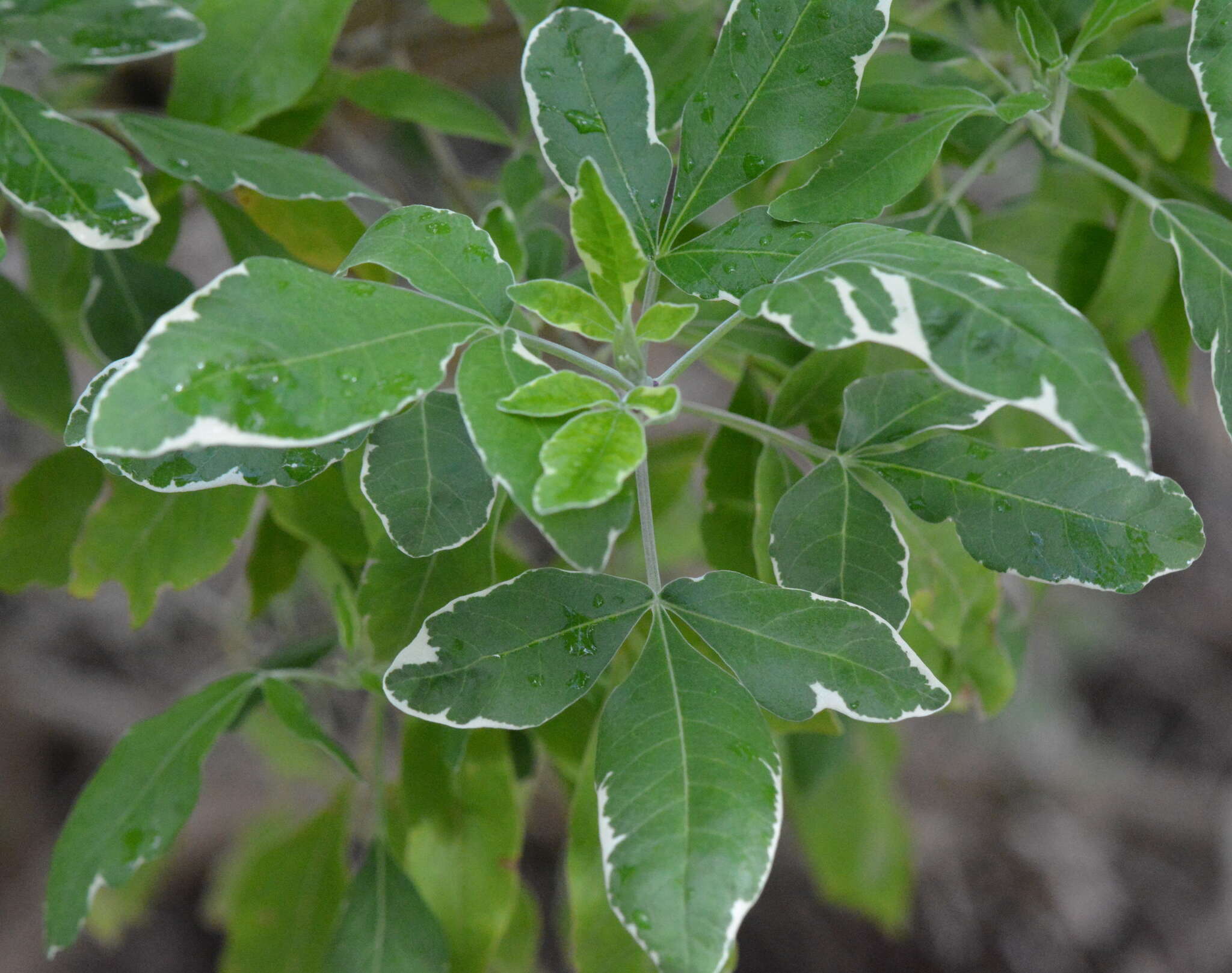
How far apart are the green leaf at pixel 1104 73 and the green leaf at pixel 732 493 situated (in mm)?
283

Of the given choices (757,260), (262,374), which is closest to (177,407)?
(262,374)

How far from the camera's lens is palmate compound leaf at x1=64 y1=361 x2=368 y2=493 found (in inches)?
21.6

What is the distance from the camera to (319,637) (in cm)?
93

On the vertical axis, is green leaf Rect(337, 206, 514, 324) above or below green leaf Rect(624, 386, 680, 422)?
above

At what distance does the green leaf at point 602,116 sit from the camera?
0.57 m

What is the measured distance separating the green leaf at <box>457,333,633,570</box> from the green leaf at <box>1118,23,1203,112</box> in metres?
0.56

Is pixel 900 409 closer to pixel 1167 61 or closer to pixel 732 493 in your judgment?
pixel 732 493

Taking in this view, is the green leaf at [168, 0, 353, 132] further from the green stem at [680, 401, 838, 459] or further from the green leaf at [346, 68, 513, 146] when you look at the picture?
the green stem at [680, 401, 838, 459]

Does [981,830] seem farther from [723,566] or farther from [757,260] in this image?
[757,260]

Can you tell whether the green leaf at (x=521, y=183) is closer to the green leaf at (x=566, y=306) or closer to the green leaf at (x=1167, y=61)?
the green leaf at (x=566, y=306)

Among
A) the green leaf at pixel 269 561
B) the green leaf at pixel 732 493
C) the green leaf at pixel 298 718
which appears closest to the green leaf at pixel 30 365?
the green leaf at pixel 269 561

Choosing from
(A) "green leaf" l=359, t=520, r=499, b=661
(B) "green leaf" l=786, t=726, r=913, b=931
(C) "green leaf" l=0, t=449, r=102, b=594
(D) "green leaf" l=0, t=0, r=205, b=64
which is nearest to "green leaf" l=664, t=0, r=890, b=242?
(A) "green leaf" l=359, t=520, r=499, b=661

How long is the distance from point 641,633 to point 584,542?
37 cm

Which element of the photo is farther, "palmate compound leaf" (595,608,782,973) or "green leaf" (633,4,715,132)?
"green leaf" (633,4,715,132)
